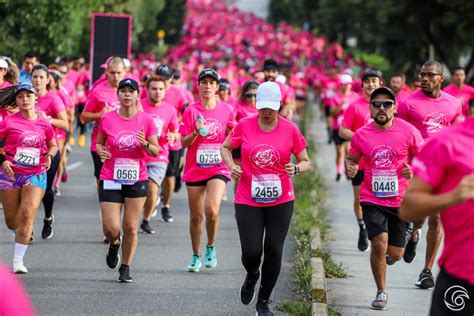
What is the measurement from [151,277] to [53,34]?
64.5 ft

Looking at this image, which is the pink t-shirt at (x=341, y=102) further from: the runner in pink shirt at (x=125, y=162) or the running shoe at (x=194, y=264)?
the runner in pink shirt at (x=125, y=162)

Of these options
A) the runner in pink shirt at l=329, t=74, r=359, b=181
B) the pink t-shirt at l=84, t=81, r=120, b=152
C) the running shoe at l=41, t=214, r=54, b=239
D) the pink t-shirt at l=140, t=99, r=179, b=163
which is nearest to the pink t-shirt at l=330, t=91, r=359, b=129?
the runner in pink shirt at l=329, t=74, r=359, b=181

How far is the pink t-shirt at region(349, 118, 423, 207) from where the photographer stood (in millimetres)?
9508

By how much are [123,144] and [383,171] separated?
2233mm

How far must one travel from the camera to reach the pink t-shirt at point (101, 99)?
1318 centimetres

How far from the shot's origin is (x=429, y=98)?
11109 millimetres

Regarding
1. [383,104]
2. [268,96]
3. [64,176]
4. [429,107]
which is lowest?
[64,176]

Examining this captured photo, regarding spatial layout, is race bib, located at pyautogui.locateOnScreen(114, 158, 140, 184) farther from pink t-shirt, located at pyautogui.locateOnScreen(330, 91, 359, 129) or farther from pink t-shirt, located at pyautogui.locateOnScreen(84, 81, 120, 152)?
pink t-shirt, located at pyautogui.locateOnScreen(330, 91, 359, 129)

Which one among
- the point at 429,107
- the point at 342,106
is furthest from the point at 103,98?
the point at 342,106

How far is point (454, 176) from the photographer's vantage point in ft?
18.1

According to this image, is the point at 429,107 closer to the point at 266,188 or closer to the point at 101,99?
the point at 266,188

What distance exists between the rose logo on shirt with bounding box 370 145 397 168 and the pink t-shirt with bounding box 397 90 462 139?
151 cm

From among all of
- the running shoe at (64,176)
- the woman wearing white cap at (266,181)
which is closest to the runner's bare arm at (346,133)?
the woman wearing white cap at (266,181)

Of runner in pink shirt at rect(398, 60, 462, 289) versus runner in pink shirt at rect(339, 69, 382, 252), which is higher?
runner in pink shirt at rect(398, 60, 462, 289)
